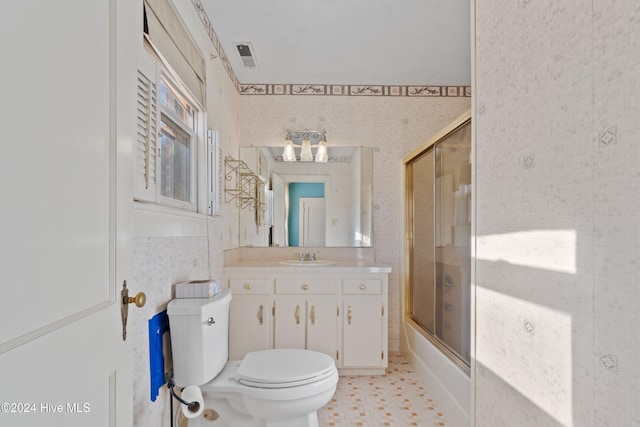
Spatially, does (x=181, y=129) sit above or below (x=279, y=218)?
above

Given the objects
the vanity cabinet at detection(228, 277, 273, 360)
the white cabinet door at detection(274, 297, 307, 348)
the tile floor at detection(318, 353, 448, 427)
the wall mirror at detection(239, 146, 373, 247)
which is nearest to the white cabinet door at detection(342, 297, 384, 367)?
the tile floor at detection(318, 353, 448, 427)

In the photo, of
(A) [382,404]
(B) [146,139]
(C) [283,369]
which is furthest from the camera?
(A) [382,404]

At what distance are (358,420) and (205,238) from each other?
4.38 ft

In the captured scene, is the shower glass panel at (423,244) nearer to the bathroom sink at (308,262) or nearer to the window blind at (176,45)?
the bathroom sink at (308,262)

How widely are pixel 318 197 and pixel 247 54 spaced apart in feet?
4.02

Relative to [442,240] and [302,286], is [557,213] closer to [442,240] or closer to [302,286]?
[442,240]

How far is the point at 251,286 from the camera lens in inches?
102

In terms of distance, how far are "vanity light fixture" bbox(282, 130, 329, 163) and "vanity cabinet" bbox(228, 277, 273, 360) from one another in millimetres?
1105

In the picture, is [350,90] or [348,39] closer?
[348,39]

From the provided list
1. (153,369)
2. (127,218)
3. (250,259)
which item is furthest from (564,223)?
(250,259)

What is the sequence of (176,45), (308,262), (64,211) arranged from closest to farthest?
(64,211)
(176,45)
(308,262)

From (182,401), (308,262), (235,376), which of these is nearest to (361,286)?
(308,262)

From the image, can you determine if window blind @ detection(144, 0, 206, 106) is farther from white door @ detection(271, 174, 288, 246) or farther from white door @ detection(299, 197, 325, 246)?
white door @ detection(299, 197, 325, 246)

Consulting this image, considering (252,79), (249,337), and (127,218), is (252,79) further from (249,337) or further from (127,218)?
(127,218)
